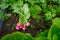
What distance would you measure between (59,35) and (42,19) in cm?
172

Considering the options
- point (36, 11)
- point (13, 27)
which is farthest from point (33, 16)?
point (13, 27)

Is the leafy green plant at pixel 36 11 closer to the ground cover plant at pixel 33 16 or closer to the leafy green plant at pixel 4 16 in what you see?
the ground cover plant at pixel 33 16

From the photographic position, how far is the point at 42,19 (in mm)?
2982

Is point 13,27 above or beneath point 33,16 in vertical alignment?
beneath

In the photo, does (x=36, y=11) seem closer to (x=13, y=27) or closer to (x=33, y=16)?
(x=33, y=16)

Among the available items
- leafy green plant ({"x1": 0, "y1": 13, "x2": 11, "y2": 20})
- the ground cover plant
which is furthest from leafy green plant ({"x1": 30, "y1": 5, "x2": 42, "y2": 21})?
leafy green plant ({"x1": 0, "y1": 13, "x2": 11, "y2": 20})

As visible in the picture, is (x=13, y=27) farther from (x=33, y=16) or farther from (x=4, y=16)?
(x=33, y=16)

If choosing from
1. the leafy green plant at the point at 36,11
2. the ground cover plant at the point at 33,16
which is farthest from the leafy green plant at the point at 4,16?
the leafy green plant at the point at 36,11

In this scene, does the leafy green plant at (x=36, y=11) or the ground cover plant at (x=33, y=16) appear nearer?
the ground cover plant at (x=33, y=16)

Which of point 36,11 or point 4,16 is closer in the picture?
point 4,16

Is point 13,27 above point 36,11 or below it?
below

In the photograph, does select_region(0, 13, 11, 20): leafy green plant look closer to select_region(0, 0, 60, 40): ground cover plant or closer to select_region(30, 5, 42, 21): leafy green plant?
select_region(0, 0, 60, 40): ground cover plant

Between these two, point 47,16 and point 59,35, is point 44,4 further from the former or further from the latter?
point 59,35

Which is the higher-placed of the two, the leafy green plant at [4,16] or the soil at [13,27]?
the leafy green plant at [4,16]
